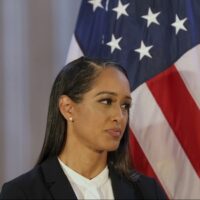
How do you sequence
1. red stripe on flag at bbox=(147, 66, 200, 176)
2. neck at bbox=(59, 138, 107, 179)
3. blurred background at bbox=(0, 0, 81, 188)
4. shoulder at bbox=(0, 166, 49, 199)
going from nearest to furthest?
1. shoulder at bbox=(0, 166, 49, 199)
2. neck at bbox=(59, 138, 107, 179)
3. red stripe on flag at bbox=(147, 66, 200, 176)
4. blurred background at bbox=(0, 0, 81, 188)

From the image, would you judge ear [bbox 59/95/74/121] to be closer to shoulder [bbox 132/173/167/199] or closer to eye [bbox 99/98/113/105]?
eye [bbox 99/98/113/105]

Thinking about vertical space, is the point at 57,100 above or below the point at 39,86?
below

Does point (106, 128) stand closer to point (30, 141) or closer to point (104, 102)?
point (104, 102)

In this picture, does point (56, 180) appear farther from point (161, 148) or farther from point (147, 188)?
point (161, 148)

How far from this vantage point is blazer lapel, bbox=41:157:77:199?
1276 millimetres

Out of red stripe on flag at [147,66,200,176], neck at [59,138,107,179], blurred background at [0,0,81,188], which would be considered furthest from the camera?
blurred background at [0,0,81,188]

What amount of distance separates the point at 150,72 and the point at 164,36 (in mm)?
149

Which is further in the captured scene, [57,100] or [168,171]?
[168,171]

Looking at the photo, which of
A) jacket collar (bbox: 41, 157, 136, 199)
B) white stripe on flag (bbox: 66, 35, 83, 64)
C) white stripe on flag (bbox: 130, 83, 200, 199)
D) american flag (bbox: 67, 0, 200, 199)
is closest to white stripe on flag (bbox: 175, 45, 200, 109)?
american flag (bbox: 67, 0, 200, 199)

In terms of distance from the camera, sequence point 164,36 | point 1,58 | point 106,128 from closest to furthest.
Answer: point 106,128 → point 164,36 → point 1,58

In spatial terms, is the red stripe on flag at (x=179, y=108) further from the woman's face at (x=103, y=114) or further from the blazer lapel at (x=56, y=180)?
the blazer lapel at (x=56, y=180)

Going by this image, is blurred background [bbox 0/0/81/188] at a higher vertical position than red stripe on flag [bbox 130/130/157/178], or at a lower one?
higher

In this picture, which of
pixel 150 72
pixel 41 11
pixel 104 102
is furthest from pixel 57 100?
pixel 41 11

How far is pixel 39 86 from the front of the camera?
1.97 m
